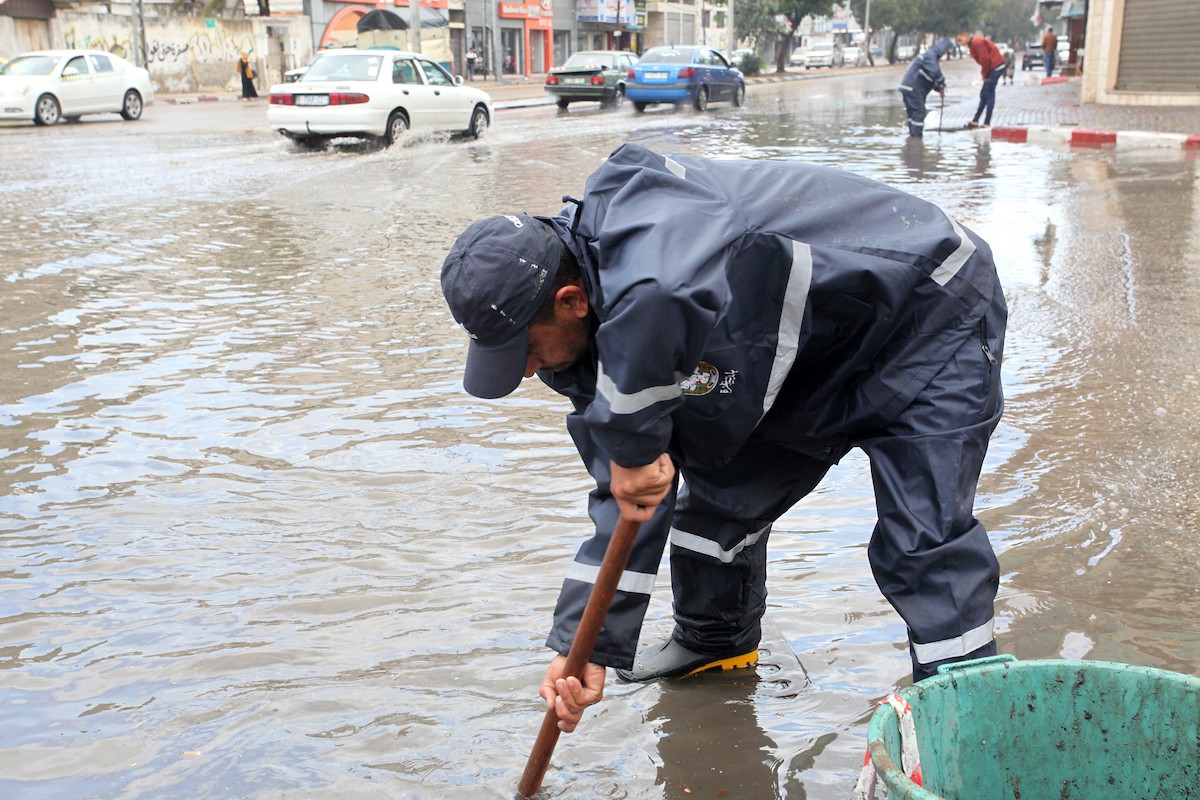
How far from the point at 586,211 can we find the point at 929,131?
17.0m

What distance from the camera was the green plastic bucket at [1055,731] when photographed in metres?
1.78

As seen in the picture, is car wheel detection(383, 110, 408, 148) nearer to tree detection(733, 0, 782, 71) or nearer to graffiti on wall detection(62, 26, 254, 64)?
graffiti on wall detection(62, 26, 254, 64)

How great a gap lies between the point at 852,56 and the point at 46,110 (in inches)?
2125

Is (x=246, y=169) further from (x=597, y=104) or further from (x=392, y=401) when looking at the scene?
(x=597, y=104)

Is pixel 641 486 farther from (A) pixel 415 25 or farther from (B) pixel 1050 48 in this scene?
(B) pixel 1050 48

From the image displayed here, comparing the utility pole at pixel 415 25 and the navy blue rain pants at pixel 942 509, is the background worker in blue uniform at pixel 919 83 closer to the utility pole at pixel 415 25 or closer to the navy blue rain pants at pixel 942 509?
the navy blue rain pants at pixel 942 509

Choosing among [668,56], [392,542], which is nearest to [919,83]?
[668,56]

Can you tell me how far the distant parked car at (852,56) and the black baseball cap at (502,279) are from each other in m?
65.1

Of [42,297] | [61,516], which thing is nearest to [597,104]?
[42,297]

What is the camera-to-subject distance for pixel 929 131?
17766mm

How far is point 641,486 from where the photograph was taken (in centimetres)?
192

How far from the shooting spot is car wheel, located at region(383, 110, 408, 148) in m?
15.1

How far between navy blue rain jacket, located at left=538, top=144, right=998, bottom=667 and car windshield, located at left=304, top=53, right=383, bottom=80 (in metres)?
13.7

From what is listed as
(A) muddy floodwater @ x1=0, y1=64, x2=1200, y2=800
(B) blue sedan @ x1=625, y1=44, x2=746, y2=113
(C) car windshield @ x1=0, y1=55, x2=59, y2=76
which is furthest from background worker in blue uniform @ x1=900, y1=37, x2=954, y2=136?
(C) car windshield @ x1=0, y1=55, x2=59, y2=76
